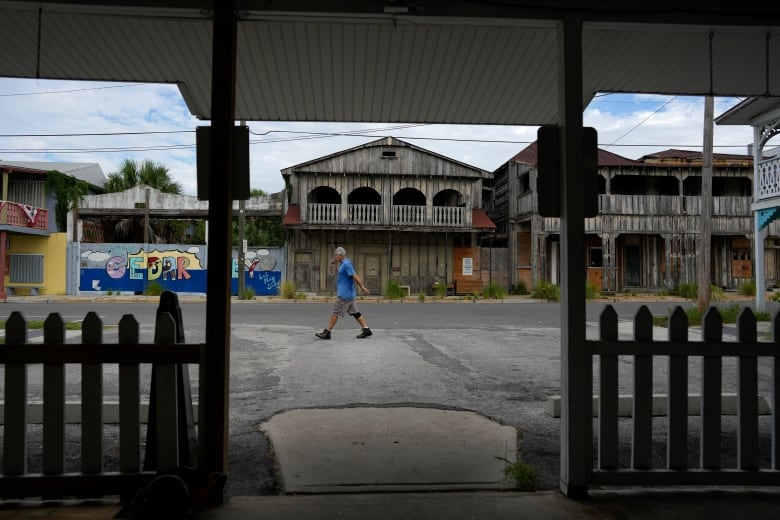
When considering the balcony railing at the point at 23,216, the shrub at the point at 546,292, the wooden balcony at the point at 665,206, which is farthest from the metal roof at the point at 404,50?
the balcony railing at the point at 23,216

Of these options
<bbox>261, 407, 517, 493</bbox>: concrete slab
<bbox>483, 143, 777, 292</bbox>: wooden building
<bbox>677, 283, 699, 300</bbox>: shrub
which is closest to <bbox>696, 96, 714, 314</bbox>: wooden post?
<bbox>677, 283, 699, 300</bbox>: shrub

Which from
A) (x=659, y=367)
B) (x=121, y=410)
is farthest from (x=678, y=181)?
(x=121, y=410)

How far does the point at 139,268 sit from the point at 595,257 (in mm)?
23933

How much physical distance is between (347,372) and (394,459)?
3246mm

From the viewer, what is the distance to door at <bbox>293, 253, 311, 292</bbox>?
25.8 meters

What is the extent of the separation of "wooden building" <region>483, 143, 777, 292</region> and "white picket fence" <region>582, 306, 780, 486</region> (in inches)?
895

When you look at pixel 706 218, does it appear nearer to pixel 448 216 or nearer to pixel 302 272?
pixel 448 216

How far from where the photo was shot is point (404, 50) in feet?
13.7

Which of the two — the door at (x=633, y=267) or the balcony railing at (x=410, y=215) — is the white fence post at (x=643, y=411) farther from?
the door at (x=633, y=267)

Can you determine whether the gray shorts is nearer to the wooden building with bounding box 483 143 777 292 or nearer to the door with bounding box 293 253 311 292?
the door with bounding box 293 253 311 292

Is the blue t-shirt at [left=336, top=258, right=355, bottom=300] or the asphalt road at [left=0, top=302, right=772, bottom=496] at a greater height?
the blue t-shirt at [left=336, top=258, right=355, bottom=300]

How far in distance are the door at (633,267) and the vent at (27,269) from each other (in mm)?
30335

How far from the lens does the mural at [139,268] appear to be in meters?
24.4

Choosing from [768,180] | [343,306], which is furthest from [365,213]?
[768,180]
